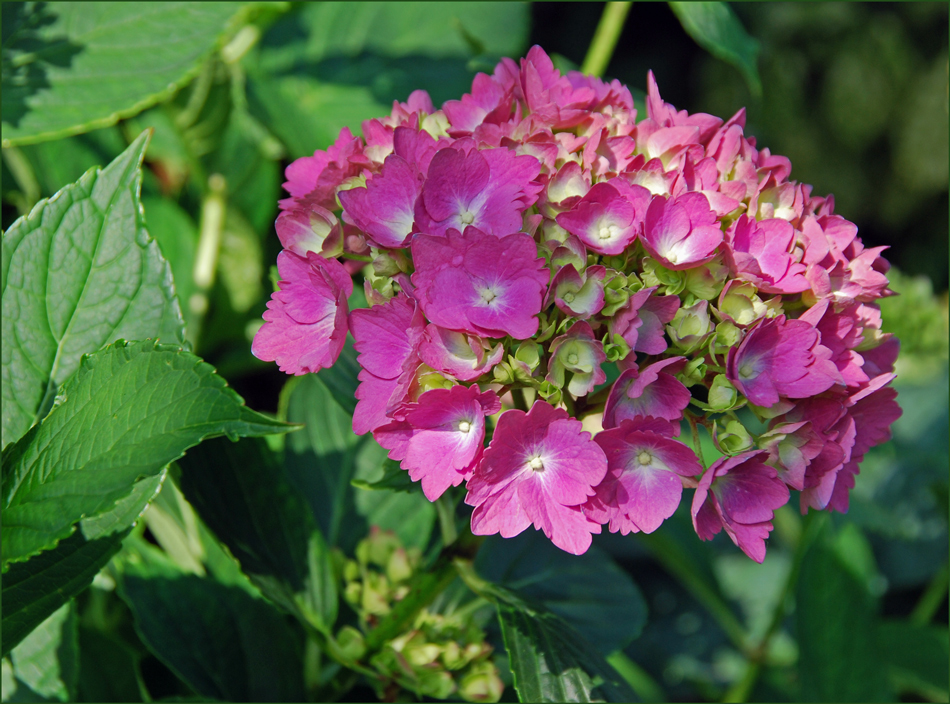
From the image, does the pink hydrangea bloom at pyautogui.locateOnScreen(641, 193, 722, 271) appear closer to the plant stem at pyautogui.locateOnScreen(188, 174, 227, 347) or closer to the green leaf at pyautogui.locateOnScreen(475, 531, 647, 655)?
the green leaf at pyautogui.locateOnScreen(475, 531, 647, 655)

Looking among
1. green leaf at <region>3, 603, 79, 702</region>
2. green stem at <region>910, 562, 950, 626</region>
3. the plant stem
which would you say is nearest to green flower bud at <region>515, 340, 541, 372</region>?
green leaf at <region>3, 603, 79, 702</region>

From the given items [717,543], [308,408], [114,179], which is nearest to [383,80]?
[308,408]

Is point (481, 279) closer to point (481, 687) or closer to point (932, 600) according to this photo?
point (481, 687)

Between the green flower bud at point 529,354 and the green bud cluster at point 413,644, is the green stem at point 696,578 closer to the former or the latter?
the green bud cluster at point 413,644

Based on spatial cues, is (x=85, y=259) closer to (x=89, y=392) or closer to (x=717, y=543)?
(x=89, y=392)

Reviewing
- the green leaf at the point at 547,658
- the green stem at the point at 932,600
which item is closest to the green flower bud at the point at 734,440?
the green leaf at the point at 547,658

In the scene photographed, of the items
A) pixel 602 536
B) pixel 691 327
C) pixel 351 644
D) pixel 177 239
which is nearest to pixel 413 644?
pixel 351 644

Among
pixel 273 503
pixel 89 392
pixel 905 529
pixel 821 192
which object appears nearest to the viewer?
pixel 89 392
